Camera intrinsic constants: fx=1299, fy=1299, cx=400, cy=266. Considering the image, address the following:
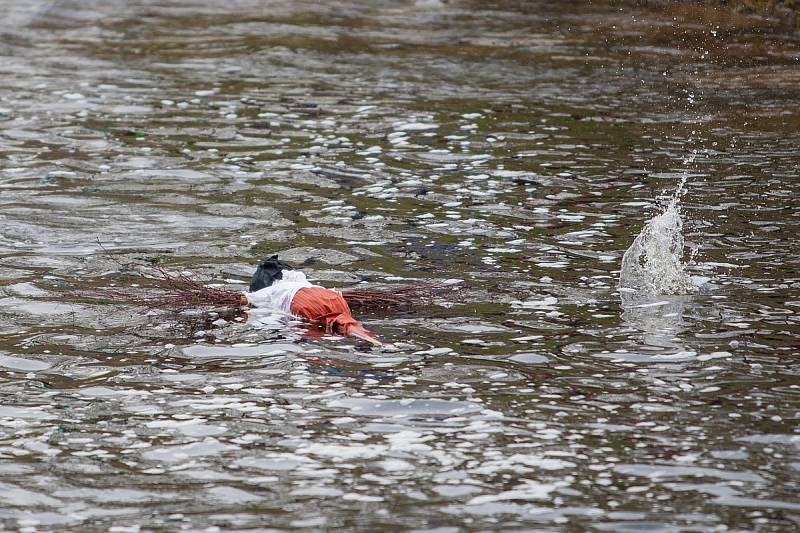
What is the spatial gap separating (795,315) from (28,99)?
13.8 meters

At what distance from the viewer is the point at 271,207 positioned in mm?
14445

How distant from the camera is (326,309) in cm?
987

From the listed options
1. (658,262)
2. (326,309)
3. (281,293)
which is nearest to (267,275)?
(281,293)

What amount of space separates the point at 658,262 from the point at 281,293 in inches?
132

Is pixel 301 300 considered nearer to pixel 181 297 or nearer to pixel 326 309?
pixel 326 309

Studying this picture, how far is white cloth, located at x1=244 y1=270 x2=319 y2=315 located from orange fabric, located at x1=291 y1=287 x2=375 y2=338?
0.35 feet

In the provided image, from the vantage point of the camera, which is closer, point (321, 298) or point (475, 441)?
point (475, 441)

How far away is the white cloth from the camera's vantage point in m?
10.1

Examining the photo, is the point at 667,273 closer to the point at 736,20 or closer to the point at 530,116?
the point at 530,116

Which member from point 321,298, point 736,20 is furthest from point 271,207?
point 736,20

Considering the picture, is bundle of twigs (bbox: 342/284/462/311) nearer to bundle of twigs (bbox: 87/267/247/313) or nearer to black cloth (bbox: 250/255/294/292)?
black cloth (bbox: 250/255/294/292)

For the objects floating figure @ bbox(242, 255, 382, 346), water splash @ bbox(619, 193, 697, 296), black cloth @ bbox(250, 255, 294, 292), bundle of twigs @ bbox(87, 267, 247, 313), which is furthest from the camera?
water splash @ bbox(619, 193, 697, 296)

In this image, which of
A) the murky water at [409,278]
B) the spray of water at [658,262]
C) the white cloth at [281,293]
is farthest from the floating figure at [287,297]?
the spray of water at [658,262]

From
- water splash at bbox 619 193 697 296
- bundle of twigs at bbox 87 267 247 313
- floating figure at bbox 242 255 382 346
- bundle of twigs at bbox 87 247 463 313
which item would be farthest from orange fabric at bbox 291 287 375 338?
water splash at bbox 619 193 697 296
